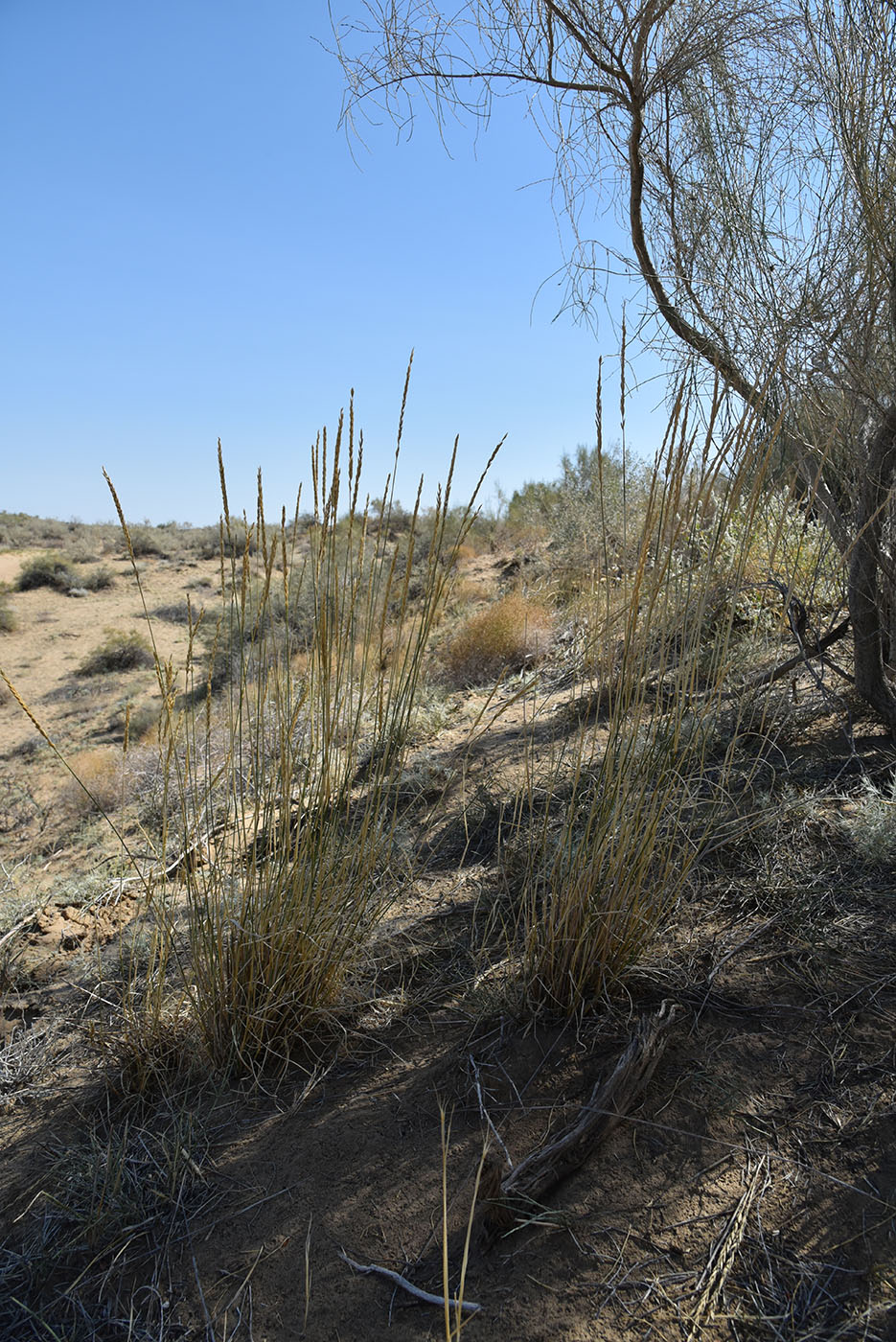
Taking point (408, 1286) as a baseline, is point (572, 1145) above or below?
above

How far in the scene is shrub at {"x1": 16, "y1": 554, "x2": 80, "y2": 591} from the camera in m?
15.5

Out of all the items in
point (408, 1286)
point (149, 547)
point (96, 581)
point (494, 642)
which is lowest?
point (408, 1286)

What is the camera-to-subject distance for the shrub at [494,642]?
724cm

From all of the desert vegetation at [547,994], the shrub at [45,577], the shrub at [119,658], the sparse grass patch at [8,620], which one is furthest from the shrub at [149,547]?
the desert vegetation at [547,994]

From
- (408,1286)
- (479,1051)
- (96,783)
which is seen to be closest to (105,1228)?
(408,1286)

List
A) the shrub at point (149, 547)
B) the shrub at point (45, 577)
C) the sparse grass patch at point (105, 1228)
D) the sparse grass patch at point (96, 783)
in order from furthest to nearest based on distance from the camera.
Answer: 1. the shrub at point (149, 547)
2. the shrub at point (45, 577)
3. the sparse grass patch at point (96, 783)
4. the sparse grass patch at point (105, 1228)

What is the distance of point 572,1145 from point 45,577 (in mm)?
16799

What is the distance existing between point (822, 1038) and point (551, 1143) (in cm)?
76

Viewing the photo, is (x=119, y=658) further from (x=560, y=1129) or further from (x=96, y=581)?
(x=560, y=1129)

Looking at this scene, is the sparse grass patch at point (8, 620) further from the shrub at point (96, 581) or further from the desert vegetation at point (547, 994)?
the desert vegetation at point (547, 994)

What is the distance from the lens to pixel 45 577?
15.8m

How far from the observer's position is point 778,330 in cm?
325

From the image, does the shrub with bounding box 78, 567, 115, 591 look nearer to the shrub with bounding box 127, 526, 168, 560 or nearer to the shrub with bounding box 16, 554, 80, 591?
the shrub with bounding box 16, 554, 80, 591

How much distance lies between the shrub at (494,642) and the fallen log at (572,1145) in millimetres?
5318
